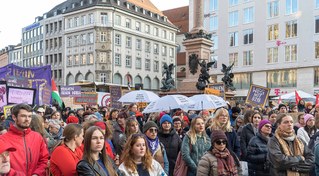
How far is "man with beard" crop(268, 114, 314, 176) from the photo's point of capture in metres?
4.82

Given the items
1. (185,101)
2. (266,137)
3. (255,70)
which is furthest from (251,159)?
(255,70)

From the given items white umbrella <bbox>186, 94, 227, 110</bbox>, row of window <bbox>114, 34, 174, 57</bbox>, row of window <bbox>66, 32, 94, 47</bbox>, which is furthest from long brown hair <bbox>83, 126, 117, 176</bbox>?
row of window <bbox>114, 34, 174, 57</bbox>

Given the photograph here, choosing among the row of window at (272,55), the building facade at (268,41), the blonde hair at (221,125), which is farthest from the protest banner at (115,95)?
the row of window at (272,55)

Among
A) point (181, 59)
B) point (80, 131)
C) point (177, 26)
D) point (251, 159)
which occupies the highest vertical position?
point (177, 26)

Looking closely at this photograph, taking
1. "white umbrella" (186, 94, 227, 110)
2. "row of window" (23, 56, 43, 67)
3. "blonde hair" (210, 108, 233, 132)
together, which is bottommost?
"blonde hair" (210, 108, 233, 132)

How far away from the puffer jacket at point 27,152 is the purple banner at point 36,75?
8.16m

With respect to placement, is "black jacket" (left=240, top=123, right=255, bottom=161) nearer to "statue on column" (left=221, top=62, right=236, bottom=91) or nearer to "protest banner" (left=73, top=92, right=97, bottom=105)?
"protest banner" (left=73, top=92, right=97, bottom=105)

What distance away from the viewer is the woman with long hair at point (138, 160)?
173 inches

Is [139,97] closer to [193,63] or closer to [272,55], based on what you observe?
[193,63]

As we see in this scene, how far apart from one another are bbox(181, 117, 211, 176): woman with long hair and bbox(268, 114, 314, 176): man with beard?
4.08 feet

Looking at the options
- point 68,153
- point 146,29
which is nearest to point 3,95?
point 68,153

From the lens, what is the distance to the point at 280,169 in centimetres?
492

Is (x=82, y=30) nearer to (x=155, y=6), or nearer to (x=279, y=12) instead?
(x=155, y=6)

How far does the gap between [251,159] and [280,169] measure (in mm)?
947
